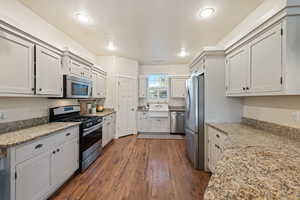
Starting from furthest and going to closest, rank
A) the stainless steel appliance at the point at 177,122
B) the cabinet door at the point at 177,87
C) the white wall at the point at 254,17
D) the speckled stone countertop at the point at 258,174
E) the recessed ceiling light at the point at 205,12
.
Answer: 1. the cabinet door at the point at 177,87
2. the stainless steel appliance at the point at 177,122
3. the recessed ceiling light at the point at 205,12
4. the white wall at the point at 254,17
5. the speckled stone countertop at the point at 258,174

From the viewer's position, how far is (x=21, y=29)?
5.73 feet

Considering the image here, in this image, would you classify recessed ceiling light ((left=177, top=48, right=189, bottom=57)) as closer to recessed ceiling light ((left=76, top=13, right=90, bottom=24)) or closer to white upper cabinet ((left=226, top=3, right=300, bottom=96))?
white upper cabinet ((left=226, top=3, right=300, bottom=96))

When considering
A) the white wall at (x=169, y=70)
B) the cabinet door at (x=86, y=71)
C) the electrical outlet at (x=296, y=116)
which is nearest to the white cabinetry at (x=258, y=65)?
the electrical outlet at (x=296, y=116)

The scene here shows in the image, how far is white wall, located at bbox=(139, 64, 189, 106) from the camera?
6094 millimetres

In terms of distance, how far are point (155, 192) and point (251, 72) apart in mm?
2131

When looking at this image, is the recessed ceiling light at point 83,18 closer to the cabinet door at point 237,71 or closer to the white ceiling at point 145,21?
the white ceiling at point 145,21

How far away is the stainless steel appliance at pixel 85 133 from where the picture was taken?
267cm

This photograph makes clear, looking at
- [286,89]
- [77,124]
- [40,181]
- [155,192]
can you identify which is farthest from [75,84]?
[286,89]

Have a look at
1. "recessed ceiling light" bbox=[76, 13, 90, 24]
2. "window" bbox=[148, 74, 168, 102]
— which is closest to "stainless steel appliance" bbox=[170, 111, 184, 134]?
"window" bbox=[148, 74, 168, 102]

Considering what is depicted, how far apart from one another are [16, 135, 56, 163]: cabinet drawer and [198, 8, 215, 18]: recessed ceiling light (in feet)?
9.44

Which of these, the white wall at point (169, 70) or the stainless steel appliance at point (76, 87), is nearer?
the stainless steel appliance at point (76, 87)

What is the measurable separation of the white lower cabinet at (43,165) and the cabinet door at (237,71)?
2725 mm

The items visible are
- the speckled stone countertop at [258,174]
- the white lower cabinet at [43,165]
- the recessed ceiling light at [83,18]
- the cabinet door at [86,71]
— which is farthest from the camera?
the cabinet door at [86,71]

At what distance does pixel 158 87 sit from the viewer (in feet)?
20.0
